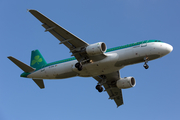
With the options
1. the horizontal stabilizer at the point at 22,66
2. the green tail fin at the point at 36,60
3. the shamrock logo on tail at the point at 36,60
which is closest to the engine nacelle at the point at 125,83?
the green tail fin at the point at 36,60

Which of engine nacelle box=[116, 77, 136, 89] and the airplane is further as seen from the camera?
engine nacelle box=[116, 77, 136, 89]

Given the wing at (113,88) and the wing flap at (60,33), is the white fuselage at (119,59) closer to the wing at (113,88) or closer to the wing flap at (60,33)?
the wing flap at (60,33)

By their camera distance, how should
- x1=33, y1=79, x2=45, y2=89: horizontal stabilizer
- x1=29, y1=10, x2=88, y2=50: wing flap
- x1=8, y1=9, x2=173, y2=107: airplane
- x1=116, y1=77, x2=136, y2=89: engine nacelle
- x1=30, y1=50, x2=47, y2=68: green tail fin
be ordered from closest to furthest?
x1=29, y1=10, x2=88, y2=50: wing flap
x1=8, y1=9, x2=173, y2=107: airplane
x1=116, y1=77, x2=136, y2=89: engine nacelle
x1=30, y1=50, x2=47, y2=68: green tail fin
x1=33, y1=79, x2=45, y2=89: horizontal stabilizer

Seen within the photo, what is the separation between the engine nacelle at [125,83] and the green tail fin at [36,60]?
43.5 ft

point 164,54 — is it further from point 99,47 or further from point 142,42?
point 99,47

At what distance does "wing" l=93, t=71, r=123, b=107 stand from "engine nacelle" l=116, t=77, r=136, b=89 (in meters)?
0.81

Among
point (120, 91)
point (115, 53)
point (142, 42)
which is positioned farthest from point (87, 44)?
point (120, 91)

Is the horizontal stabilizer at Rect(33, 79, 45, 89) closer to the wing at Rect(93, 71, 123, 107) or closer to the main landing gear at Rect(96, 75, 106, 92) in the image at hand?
the wing at Rect(93, 71, 123, 107)

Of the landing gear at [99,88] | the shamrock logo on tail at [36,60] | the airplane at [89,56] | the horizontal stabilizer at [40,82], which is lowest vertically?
the landing gear at [99,88]

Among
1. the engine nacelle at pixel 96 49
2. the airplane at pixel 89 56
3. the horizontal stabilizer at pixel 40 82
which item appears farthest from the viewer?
the horizontal stabilizer at pixel 40 82

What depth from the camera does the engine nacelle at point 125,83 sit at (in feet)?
150

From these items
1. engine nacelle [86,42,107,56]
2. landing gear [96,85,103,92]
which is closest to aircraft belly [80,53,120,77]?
engine nacelle [86,42,107,56]

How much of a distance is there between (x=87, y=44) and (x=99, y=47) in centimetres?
216

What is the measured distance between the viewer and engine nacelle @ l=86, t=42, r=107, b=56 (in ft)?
124
